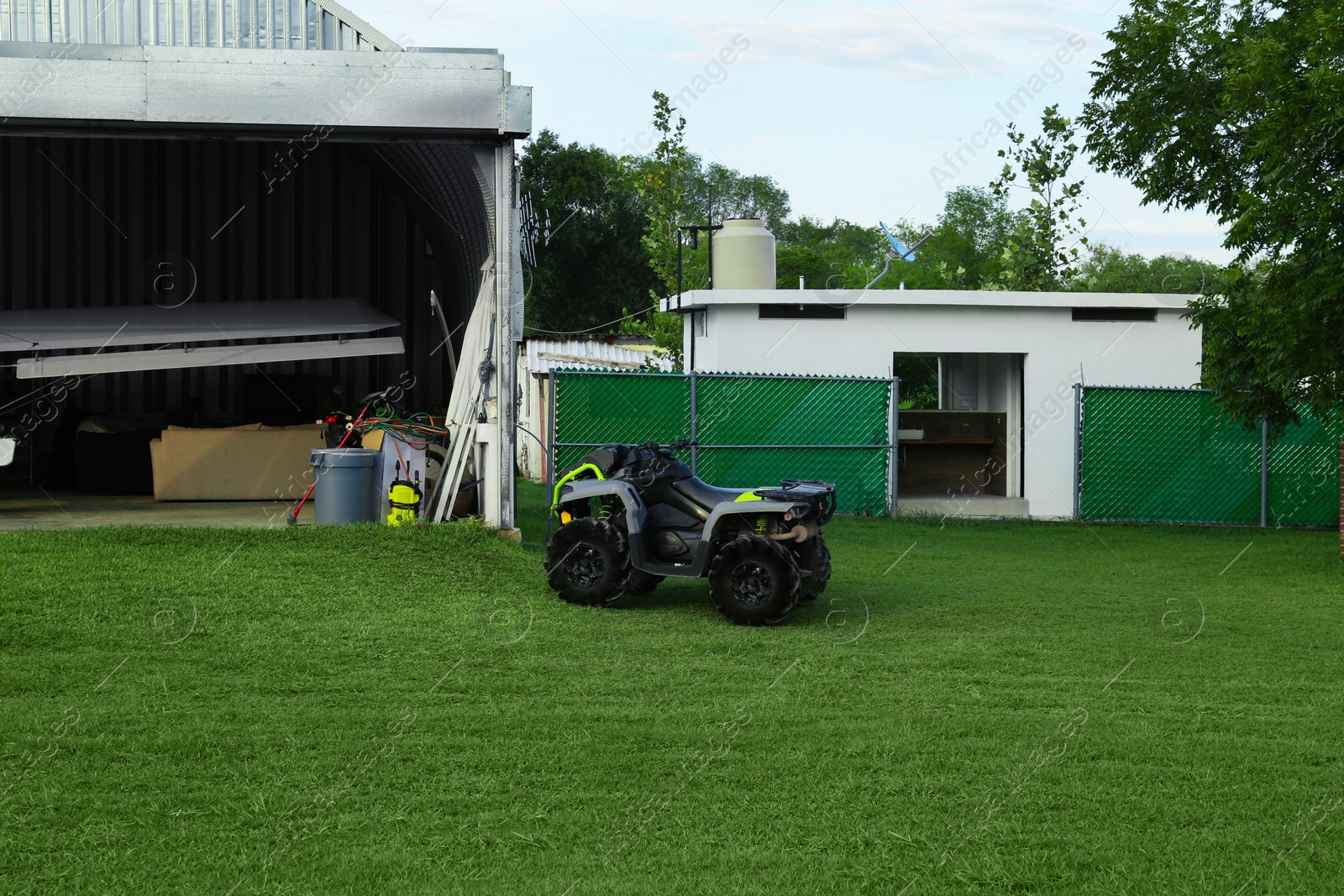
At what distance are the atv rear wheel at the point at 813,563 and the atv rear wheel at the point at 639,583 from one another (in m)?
1.09

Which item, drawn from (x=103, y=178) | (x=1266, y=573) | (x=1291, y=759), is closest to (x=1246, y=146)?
(x=1266, y=573)

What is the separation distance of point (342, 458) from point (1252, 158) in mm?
8863

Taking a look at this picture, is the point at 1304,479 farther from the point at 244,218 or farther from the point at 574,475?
the point at 244,218

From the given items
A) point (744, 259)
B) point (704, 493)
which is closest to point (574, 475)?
point (704, 493)

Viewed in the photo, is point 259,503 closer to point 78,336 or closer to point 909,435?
point 78,336

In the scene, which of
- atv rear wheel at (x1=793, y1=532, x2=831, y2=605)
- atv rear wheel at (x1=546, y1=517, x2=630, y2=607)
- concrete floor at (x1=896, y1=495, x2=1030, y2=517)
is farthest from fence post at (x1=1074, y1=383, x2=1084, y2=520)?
atv rear wheel at (x1=546, y1=517, x2=630, y2=607)

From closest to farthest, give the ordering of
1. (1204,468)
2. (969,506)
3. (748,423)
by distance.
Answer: (748,423) < (1204,468) < (969,506)

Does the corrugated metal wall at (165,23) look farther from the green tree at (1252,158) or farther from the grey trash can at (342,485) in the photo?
the green tree at (1252,158)

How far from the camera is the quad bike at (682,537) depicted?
8125 mm

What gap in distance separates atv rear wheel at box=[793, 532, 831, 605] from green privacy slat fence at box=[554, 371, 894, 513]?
20.5 ft

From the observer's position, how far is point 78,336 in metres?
13.1

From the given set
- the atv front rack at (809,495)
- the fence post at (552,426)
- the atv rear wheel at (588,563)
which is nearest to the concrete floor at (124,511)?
the fence post at (552,426)

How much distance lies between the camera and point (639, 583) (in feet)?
29.6

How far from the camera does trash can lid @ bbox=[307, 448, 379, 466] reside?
1118 cm
